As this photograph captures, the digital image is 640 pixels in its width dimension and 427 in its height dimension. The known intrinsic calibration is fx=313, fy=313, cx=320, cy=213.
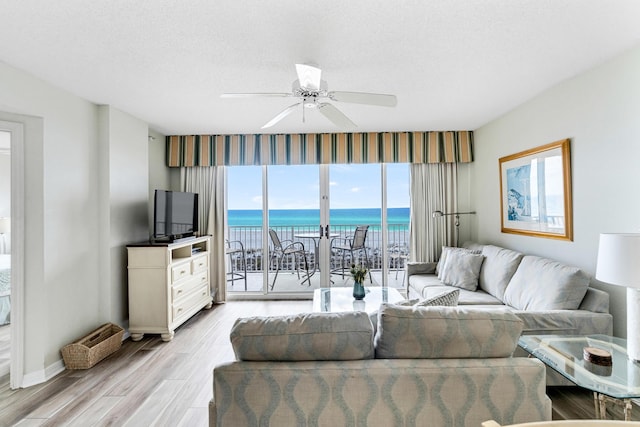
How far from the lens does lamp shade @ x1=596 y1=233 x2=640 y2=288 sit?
5.19 feet

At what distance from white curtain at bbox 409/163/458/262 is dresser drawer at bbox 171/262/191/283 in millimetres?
3076

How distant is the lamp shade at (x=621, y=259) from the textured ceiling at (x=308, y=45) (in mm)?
1274

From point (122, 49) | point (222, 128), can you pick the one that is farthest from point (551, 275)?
point (222, 128)

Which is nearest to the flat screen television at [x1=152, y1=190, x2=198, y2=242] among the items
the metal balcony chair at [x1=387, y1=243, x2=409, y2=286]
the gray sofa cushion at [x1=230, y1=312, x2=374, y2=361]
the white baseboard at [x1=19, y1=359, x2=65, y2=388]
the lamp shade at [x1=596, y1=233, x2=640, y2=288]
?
the white baseboard at [x1=19, y1=359, x2=65, y2=388]

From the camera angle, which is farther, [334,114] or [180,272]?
[180,272]

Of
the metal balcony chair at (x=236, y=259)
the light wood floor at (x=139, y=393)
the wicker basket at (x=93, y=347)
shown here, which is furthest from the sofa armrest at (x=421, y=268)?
the wicker basket at (x=93, y=347)

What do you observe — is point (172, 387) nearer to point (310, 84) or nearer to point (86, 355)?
point (86, 355)

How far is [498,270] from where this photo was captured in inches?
127

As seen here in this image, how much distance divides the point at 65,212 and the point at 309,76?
2.50 m

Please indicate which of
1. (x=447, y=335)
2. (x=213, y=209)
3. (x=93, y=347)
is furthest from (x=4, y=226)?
(x=447, y=335)

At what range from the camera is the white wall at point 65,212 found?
2.55 meters

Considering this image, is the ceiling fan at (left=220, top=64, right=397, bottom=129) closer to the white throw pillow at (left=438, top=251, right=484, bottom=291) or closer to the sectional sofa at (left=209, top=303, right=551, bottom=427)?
the sectional sofa at (left=209, top=303, right=551, bottom=427)

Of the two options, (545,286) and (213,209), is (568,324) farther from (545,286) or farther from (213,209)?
(213,209)

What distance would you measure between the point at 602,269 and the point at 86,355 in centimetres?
388
